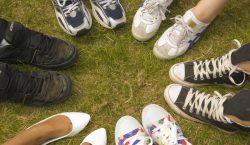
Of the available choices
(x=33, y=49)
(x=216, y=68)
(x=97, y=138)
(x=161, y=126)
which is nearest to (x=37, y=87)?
(x=33, y=49)

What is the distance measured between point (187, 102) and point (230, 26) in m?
0.54

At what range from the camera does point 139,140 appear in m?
1.87

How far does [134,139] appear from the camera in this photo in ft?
6.16

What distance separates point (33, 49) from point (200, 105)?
872 millimetres

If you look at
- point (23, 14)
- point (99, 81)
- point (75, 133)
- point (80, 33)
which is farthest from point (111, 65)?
point (23, 14)

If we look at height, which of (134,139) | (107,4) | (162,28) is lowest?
(134,139)

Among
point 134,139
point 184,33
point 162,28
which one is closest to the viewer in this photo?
point 134,139

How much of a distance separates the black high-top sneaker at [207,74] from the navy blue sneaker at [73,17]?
517mm

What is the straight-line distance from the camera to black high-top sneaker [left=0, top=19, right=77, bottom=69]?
183cm

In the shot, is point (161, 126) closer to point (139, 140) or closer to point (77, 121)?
point (139, 140)

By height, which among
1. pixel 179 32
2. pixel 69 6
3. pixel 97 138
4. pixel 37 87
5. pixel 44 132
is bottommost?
pixel 97 138

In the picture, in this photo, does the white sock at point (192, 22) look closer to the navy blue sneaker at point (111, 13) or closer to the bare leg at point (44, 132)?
the navy blue sneaker at point (111, 13)

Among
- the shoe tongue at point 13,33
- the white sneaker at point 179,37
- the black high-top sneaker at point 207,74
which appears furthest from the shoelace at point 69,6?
the black high-top sneaker at point 207,74

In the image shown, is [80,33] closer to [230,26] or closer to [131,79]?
[131,79]
